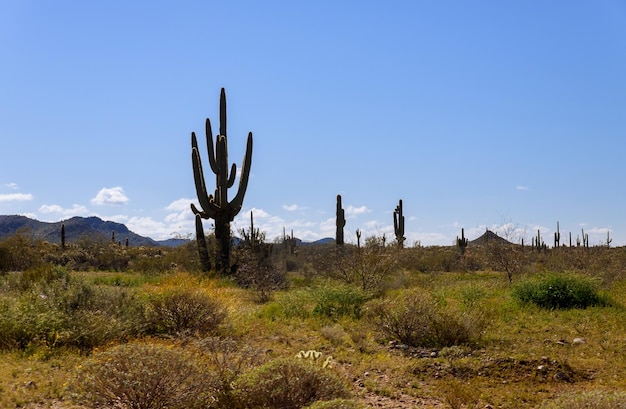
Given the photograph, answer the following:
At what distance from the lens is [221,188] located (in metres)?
24.9

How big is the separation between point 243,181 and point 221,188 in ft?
3.45

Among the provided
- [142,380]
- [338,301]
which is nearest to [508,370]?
[142,380]

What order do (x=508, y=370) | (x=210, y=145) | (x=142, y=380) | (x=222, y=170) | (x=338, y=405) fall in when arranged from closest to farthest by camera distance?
(x=338, y=405) → (x=142, y=380) → (x=508, y=370) → (x=222, y=170) → (x=210, y=145)

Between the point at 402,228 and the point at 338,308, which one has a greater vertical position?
the point at 402,228

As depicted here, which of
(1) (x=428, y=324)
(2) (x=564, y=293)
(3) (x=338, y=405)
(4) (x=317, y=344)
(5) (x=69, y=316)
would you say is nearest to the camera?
(3) (x=338, y=405)

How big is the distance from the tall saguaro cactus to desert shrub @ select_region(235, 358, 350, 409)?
18.5 metres

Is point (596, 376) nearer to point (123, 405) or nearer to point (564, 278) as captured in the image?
point (123, 405)

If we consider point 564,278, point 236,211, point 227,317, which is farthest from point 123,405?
point 236,211

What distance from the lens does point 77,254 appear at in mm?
37094

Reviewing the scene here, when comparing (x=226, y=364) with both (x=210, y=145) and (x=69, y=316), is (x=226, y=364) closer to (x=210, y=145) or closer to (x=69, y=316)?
(x=69, y=316)

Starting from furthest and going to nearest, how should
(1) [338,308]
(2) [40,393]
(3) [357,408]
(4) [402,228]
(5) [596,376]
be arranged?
(4) [402,228] < (1) [338,308] < (5) [596,376] < (2) [40,393] < (3) [357,408]

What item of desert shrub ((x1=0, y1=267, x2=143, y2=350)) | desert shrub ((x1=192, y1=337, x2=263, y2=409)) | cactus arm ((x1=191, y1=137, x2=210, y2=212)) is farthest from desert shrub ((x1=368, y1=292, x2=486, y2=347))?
cactus arm ((x1=191, y1=137, x2=210, y2=212))

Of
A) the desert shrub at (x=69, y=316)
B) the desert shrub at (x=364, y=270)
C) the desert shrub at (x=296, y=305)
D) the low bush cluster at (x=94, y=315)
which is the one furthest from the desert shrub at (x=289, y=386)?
the desert shrub at (x=364, y=270)

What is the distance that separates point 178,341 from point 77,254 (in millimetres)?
29106
